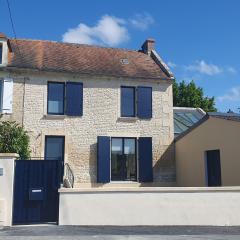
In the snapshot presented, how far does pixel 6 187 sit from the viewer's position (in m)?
11.2

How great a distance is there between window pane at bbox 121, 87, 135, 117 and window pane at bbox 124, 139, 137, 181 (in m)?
1.37

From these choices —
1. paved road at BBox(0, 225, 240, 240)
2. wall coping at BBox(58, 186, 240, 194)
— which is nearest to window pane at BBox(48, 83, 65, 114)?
wall coping at BBox(58, 186, 240, 194)

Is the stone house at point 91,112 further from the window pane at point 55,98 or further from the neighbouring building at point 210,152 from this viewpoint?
the neighbouring building at point 210,152

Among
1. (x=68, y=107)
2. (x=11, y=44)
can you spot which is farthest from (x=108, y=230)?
(x=11, y=44)

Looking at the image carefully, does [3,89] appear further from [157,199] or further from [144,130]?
[157,199]

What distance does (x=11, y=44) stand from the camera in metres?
19.9

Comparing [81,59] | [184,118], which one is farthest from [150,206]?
[184,118]

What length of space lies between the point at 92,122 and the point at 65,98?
1.68 m

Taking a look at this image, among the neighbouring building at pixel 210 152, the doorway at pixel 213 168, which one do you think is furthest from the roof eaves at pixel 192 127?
the doorway at pixel 213 168

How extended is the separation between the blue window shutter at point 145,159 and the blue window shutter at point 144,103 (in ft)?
3.92

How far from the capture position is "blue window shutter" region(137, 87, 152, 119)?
1922 cm

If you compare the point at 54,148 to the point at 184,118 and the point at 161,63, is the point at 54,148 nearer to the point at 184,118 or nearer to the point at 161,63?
the point at 161,63

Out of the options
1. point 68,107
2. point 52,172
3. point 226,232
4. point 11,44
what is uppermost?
point 11,44

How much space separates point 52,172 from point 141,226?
3.02 metres
